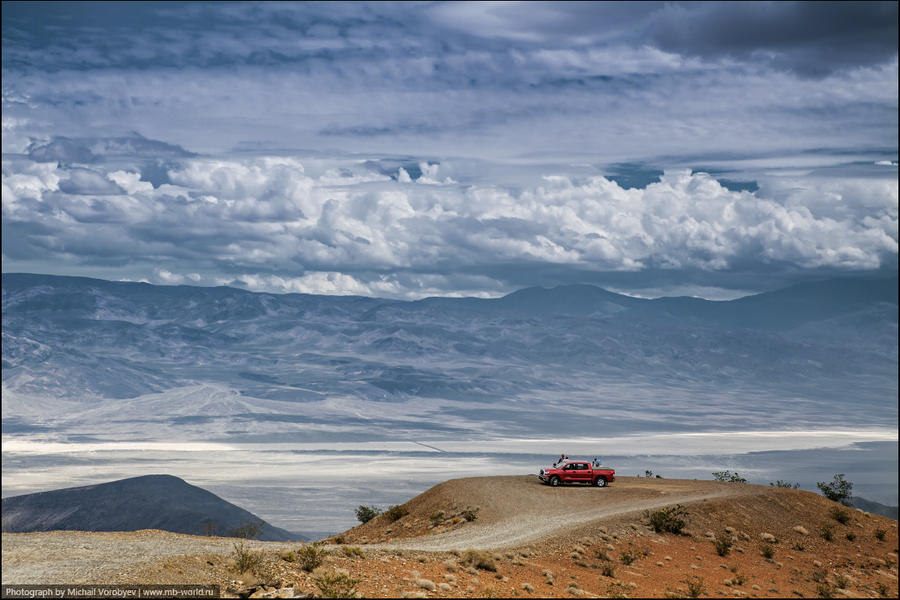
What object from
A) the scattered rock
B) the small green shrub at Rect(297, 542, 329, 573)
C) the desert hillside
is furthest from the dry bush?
the small green shrub at Rect(297, 542, 329, 573)

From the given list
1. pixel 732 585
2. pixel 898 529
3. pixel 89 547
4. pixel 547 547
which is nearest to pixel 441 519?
pixel 547 547

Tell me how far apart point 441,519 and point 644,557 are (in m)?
12.9

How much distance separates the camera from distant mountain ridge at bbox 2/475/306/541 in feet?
562

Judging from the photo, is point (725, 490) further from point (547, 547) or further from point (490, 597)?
point (490, 597)

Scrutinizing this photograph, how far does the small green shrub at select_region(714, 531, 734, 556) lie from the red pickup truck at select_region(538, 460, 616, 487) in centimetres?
1395

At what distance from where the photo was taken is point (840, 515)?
4631 cm

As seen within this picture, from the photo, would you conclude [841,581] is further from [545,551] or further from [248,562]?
[248,562]

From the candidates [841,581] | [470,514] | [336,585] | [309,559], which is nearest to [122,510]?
[470,514]

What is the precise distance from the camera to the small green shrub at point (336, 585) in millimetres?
24828

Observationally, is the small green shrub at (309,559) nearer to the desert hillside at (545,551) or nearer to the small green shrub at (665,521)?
the desert hillside at (545,551)

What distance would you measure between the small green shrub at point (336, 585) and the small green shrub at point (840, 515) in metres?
31.3

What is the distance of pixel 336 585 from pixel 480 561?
686 centimetres

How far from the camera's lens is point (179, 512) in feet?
589

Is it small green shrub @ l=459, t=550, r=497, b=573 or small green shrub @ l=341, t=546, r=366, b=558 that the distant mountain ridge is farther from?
small green shrub @ l=459, t=550, r=497, b=573
